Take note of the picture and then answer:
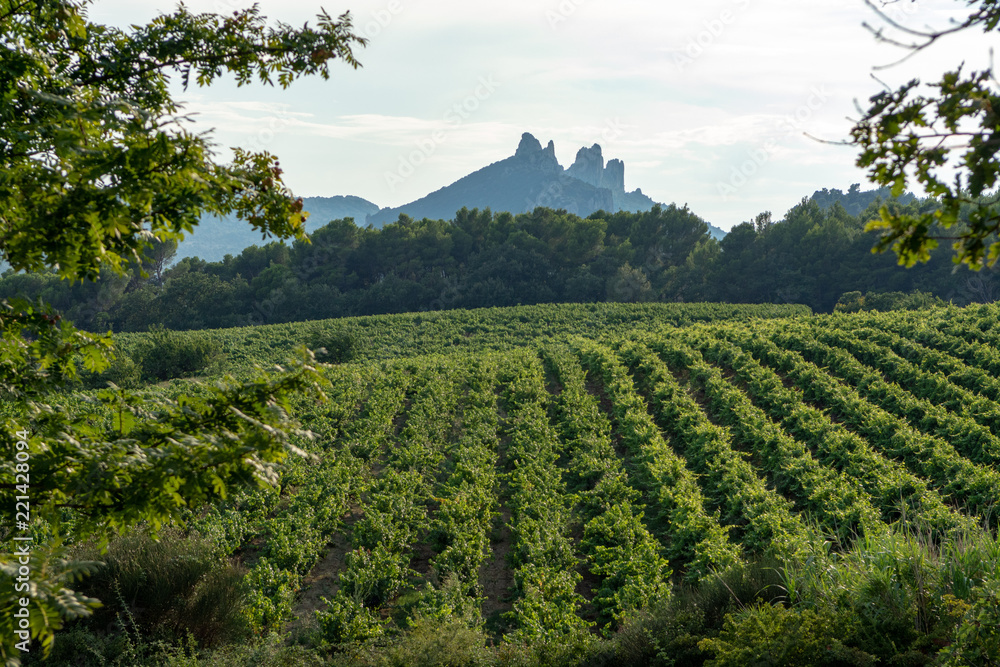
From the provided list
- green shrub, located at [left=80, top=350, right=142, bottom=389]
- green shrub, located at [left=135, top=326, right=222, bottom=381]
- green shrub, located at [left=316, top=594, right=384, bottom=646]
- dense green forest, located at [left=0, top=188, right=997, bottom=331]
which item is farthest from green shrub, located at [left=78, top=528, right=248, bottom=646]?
dense green forest, located at [left=0, top=188, right=997, bottom=331]

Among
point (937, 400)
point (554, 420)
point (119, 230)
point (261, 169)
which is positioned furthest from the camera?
point (554, 420)

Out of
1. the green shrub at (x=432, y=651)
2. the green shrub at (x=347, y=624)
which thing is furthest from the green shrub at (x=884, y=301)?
the green shrub at (x=432, y=651)

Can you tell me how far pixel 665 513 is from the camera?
10055 millimetres

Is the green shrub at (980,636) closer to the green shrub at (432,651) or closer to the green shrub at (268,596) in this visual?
the green shrub at (432,651)

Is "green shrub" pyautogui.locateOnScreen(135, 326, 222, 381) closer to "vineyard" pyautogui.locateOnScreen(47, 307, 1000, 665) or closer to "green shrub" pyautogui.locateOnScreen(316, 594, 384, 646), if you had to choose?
"vineyard" pyautogui.locateOnScreen(47, 307, 1000, 665)

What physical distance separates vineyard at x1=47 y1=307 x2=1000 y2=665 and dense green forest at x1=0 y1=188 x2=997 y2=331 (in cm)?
3322

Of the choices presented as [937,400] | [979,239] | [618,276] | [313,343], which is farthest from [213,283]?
[979,239]

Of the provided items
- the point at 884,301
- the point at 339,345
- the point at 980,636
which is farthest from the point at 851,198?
the point at 980,636

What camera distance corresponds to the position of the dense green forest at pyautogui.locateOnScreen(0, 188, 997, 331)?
2019 inches

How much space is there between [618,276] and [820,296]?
1836 cm

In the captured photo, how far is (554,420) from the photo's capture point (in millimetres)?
16766

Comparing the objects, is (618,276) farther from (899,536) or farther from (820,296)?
(899,536)

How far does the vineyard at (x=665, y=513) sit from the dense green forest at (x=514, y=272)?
33220 millimetres

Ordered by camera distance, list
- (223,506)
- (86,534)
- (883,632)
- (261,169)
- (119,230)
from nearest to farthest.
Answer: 1. (119,230)
2. (86,534)
3. (261,169)
4. (883,632)
5. (223,506)
